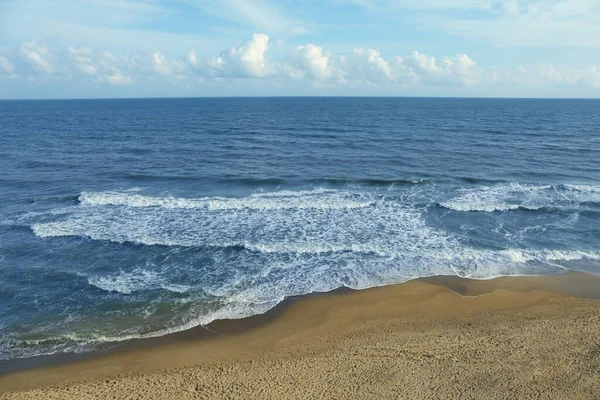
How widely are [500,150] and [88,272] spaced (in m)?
44.9

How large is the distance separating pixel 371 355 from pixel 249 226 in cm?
1346

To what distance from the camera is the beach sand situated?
1208 cm

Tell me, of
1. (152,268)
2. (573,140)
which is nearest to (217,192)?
(152,268)

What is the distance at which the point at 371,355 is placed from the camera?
13.6 meters

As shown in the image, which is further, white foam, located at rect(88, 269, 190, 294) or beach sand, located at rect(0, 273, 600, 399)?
white foam, located at rect(88, 269, 190, 294)

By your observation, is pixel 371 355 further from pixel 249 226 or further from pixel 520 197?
pixel 520 197

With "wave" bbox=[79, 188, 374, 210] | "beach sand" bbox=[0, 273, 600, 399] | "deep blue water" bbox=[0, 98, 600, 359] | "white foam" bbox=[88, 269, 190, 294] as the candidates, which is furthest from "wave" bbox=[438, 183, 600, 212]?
"white foam" bbox=[88, 269, 190, 294]

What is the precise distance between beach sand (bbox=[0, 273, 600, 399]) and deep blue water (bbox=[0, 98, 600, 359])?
1.46 metres

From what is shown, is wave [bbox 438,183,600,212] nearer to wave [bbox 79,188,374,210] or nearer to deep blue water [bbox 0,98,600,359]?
deep blue water [bbox 0,98,600,359]

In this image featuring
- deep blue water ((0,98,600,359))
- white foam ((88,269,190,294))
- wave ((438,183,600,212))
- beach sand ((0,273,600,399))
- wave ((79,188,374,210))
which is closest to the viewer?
beach sand ((0,273,600,399))

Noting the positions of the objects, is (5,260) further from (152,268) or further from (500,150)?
(500,150)

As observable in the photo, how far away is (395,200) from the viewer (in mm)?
30141

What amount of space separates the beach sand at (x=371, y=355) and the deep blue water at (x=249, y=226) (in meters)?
1.46

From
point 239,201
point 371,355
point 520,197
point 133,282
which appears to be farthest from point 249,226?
point 520,197
